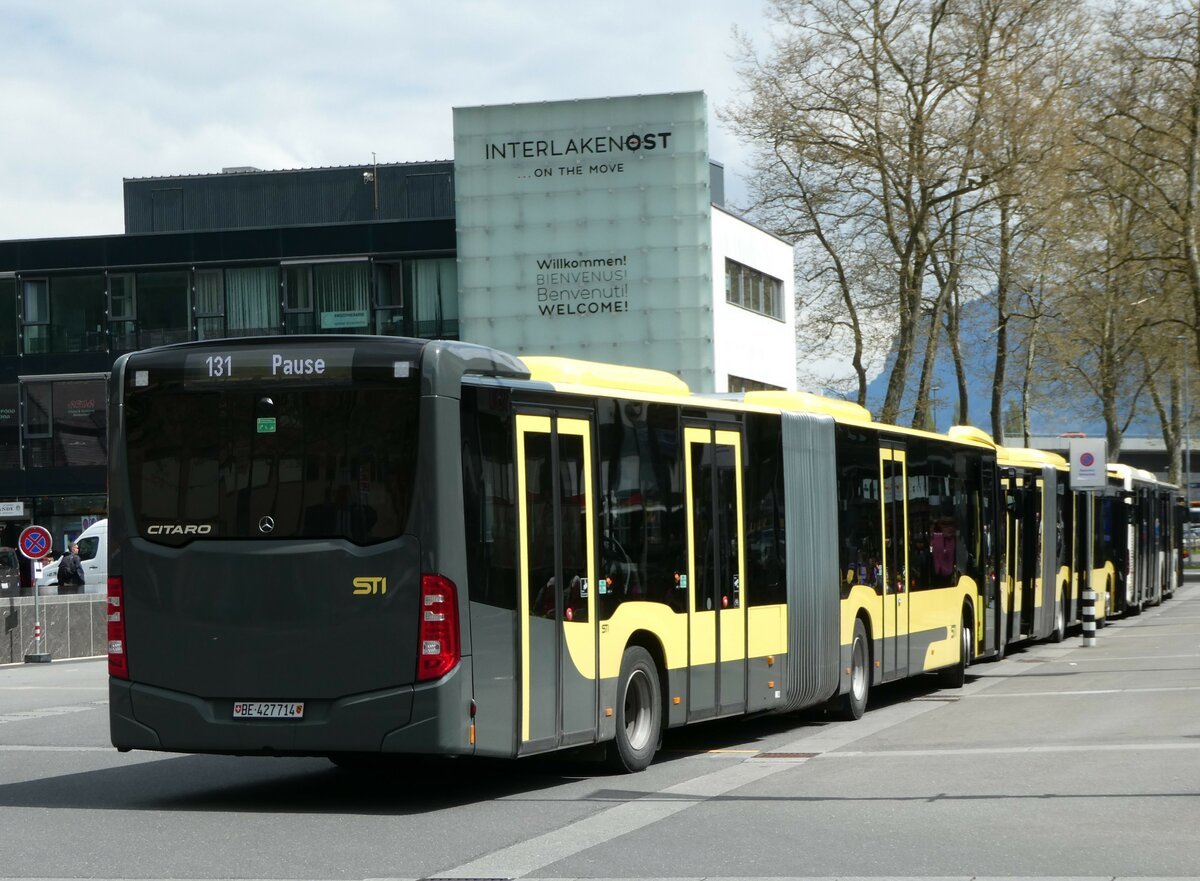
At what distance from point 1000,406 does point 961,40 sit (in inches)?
884

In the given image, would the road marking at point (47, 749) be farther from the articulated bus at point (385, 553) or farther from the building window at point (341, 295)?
the building window at point (341, 295)

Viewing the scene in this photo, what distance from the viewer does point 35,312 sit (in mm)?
57062

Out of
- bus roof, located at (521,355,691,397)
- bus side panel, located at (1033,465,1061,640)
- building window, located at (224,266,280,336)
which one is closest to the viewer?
bus roof, located at (521,355,691,397)

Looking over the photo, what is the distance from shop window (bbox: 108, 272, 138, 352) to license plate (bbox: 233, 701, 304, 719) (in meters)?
47.5

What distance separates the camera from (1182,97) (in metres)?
43.6

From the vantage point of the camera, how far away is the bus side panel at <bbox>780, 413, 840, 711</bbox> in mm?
15836

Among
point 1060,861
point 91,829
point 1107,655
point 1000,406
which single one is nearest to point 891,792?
Answer: point 1060,861

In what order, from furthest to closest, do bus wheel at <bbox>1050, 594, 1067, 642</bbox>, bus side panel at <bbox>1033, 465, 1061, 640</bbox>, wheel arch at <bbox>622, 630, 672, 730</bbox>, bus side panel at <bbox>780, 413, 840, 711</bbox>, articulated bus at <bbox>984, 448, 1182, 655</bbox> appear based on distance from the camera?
bus wheel at <bbox>1050, 594, 1067, 642</bbox> < bus side panel at <bbox>1033, 465, 1061, 640</bbox> < articulated bus at <bbox>984, 448, 1182, 655</bbox> < bus side panel at <bbox>780, 413, 840, 711</bbox> < wheel arch at <bbox>622, 630, 672, 730</bbox>

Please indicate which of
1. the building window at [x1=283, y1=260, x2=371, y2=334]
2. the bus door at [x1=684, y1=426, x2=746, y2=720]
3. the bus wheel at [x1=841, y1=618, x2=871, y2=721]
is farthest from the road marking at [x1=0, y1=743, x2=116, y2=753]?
the building window at [x1=283, y1=260, x2=371, y2=334]

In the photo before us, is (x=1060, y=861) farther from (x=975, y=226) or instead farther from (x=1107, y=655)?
(x=975, y=226)

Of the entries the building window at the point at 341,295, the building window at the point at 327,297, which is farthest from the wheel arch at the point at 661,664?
the building window at the point at 341,295

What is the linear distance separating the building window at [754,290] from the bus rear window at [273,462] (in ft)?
142

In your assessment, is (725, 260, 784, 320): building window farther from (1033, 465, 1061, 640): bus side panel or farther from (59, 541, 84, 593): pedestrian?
(1033, 465, 1061, 640): bus side panel

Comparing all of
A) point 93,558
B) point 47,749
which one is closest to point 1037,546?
point 47,749
